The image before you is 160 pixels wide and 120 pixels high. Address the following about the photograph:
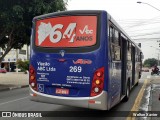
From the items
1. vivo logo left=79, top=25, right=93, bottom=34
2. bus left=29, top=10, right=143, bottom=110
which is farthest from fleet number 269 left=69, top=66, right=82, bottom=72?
vivo logo left=79, top=25, right=93, bottom=34

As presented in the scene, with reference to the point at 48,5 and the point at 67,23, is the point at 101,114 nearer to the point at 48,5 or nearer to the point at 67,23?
the point at 67,23

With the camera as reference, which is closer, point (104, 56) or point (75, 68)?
point (104, 56)

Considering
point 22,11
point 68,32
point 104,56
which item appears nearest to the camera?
point 104,56

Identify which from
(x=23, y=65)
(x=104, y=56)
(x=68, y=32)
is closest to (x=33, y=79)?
(x=68, y=32)

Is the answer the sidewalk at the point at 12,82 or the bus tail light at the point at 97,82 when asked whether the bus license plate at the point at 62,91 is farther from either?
the sidewalk at the point at 12,82

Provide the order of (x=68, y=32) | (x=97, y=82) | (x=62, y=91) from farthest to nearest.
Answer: (x=68, y=32)
(x=62, y=91)
(x=97, y=82)

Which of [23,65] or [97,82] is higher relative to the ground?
[97,82]

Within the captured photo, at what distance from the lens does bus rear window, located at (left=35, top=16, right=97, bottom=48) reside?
31.2 feet

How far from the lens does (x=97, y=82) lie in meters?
9.17

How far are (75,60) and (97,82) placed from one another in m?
0.89

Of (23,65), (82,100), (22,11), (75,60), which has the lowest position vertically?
(82,100)

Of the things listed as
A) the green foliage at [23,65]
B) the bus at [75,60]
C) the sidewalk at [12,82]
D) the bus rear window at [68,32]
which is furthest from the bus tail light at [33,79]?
the green foliage at [23,65]

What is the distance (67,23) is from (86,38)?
74cm

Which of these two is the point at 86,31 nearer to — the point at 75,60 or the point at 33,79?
the point at 75,60
